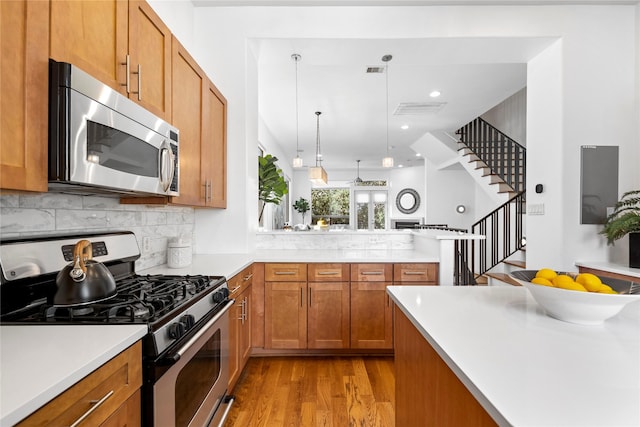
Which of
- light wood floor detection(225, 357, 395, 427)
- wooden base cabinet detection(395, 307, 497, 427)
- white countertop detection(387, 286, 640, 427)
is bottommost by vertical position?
light wood floor detection(225, 357, 395, 427)

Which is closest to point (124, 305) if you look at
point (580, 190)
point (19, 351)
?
point (19, 351)

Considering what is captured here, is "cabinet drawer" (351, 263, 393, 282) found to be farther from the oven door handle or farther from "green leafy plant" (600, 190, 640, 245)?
"green leafy plant" (600, 190, 640, 245)

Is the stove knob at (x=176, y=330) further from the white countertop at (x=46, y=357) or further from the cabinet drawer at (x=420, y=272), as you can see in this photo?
the cabinet drawer at (x=420, y=272)

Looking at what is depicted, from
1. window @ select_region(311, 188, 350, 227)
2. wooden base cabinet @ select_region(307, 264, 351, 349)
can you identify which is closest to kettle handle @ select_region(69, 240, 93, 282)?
wooden base cabinet @ select_region(307, 264, 351, 349)

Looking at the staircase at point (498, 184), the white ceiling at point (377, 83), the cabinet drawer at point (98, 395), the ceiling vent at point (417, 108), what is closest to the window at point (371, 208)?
the white ceiling at point (377, 83)

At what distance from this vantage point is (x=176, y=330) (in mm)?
1170

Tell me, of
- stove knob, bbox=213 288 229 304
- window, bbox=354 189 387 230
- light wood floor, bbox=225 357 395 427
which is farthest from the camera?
window, bbox=354 189 387 230

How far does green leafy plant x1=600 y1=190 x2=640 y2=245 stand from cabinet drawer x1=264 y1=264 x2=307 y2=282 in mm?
2568

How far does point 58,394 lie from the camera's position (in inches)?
27.5

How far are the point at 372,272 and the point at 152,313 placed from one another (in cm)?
197

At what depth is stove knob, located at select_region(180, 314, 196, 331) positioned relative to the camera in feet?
4.09

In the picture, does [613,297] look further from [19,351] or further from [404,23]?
[404,23]

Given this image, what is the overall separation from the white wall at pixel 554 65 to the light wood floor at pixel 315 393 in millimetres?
1116

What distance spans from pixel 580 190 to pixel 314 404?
2.91 m
